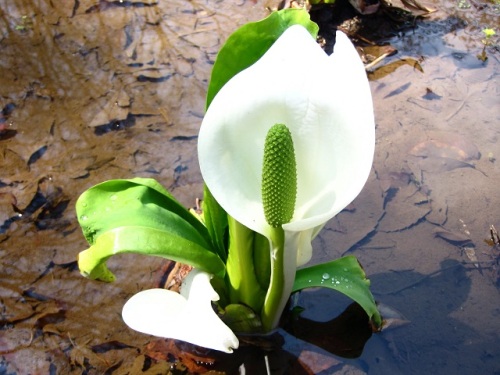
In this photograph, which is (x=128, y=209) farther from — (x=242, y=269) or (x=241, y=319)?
(x=241, y=319)

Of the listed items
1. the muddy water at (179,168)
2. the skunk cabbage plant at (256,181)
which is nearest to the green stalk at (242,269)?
the skunk cabbage plant at (256,181)

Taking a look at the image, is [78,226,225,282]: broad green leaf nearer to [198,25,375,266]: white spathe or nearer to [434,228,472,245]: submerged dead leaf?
[198,25,375,266]: white spathe

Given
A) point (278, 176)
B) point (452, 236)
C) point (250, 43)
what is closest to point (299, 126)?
point (278, 176)

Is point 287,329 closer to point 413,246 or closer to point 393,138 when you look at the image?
point 413,246

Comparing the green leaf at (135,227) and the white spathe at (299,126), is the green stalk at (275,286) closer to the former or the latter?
the white spathe at (299,126)

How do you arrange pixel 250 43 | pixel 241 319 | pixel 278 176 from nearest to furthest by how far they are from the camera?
pixel 278 176
pixel 250 43
pixel 241 319
